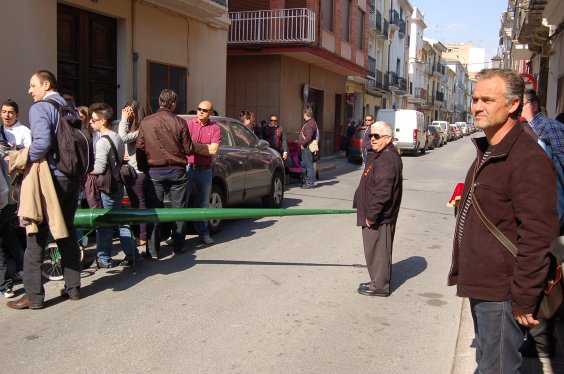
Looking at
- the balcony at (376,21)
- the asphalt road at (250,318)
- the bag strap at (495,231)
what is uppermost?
the balcony at (376,21)

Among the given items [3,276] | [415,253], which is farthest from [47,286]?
[415,253]

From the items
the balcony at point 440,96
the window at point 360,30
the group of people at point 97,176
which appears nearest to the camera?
the group of people at point 97,176

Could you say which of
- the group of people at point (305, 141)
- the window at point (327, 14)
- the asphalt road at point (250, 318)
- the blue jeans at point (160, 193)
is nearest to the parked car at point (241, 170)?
the asphalt road at point (250, 318)

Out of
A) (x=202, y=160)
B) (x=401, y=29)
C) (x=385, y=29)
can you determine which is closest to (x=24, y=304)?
(x=202, y=160)

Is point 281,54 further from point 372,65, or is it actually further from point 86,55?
point 372,65

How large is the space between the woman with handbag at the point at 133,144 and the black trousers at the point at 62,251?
5.61 ft

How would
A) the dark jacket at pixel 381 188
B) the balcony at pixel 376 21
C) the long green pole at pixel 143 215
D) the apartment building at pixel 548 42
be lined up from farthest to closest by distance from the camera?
1. the balcony at pixel 376 21
2. the apartment building at pixel 548 42
3. the long green pole at pixel 143 215
4. the dark jacket at pixel 381 188

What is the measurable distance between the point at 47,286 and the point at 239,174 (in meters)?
3.88

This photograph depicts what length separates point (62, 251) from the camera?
17.3 feet

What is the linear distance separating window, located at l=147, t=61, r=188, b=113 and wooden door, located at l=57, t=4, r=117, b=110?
1.06m

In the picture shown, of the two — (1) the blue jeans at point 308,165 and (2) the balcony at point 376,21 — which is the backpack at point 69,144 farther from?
(2) the balcony at point 376,21

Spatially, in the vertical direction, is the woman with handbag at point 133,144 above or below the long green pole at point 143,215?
above

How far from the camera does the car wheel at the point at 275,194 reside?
1062 centimetres

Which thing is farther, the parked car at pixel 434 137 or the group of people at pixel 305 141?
the parked car at pixel 434 137
